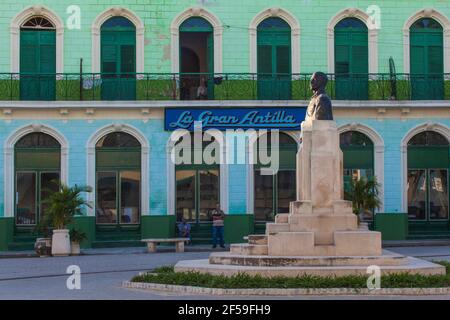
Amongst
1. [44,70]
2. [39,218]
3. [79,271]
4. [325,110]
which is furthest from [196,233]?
[325,110]

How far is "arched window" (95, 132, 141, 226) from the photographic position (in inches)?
1430

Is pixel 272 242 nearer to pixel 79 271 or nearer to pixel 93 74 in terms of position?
pixel 79 271

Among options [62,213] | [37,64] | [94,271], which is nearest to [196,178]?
[62,213]

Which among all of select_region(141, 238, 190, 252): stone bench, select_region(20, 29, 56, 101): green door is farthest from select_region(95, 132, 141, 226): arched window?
select_region(141, 238, 190, 252): stone bench

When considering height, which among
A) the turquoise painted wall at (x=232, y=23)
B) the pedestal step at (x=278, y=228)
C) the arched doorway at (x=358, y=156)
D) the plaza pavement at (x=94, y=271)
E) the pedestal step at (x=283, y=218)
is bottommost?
the plaza pavement at (x=94, y=271)

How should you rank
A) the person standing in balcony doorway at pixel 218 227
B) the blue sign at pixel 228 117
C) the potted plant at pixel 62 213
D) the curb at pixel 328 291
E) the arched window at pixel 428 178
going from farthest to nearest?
the arched window at pixel 428 178 < the blue sign at pixel 228 117 < the person standing in balcony doorway at pixel 218 227 < the potted plant at pixel 62 213 < the curb at pixel 328 291

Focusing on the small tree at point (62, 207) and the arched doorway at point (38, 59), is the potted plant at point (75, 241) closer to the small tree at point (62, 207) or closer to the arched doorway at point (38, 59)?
the small tree at point (62, 207)

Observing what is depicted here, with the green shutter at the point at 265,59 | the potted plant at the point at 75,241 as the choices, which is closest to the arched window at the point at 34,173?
the potted plant at the point at 75,241

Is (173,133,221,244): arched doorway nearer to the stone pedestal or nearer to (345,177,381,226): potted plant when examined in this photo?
(345,177,381,226): potted plant

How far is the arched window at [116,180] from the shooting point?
36.3 metres

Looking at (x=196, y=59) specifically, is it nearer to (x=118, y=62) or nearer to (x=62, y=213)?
(x=118, y=62)

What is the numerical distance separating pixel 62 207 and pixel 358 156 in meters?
11.1

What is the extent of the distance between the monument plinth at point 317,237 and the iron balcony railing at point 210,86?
14.5 m

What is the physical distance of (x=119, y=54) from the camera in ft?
120
